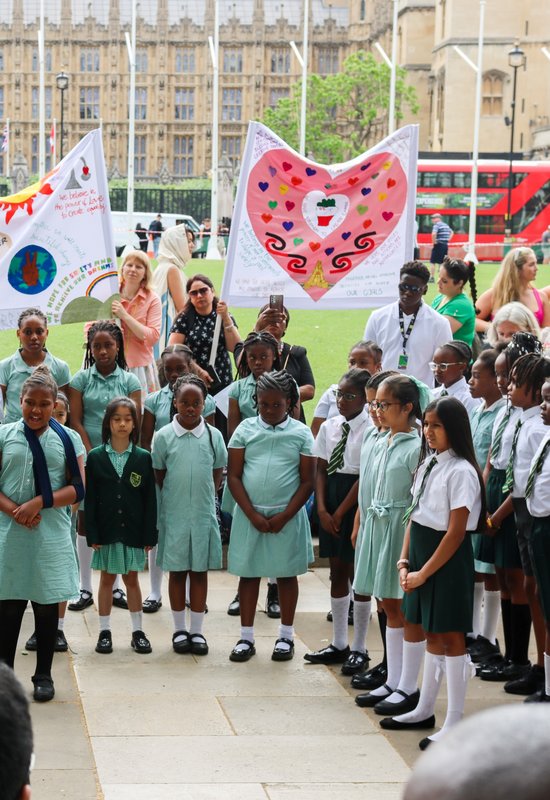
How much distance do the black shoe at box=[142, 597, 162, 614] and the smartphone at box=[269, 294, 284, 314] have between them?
1.66 meters

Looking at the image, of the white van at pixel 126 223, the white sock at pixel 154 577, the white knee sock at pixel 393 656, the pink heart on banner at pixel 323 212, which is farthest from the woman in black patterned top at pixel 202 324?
the white van at pixel 126 223

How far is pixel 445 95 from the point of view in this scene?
2525 inches

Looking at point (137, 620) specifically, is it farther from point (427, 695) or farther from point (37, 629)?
point (427, 695)

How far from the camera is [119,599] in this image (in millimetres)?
6715

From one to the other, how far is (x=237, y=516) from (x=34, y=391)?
1.26m

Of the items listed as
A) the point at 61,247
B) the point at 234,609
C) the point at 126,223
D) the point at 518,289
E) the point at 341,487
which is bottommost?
the point at 234,609

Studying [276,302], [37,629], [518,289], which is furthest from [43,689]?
[518,289]

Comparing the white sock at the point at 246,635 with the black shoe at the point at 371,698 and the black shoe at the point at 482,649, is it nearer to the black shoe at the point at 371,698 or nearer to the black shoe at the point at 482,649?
the black shoe at the point at 371,698

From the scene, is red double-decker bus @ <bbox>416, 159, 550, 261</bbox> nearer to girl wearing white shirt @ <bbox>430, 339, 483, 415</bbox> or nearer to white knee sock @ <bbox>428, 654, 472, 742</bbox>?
girl wearing white shirt @ <bbox>430, 339, 483, 415</bbox>

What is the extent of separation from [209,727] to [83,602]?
192 centimetres

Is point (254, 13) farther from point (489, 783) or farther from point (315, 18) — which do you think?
point (489, 783)

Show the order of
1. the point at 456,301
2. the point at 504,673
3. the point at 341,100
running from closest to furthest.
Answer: the point at 504,673, the point at 456,301, the point at 341,100

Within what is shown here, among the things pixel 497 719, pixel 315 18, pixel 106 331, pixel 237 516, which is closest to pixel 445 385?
pixel 237 516

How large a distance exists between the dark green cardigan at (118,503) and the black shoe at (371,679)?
1.16 m
